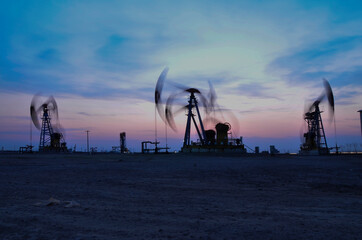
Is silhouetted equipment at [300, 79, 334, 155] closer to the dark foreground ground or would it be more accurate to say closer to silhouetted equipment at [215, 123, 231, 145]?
silhouetted equipment at [215, 123, 231, 145]

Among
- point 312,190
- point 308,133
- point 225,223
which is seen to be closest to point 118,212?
point 225,223

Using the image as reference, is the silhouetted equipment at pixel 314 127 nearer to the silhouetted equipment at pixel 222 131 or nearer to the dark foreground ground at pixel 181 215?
the silhouetted equipment at pixel 222 131

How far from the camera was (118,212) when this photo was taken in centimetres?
624

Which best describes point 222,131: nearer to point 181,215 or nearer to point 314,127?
point 314,127

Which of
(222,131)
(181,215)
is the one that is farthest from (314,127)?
(181,215)

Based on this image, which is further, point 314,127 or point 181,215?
point 314,127

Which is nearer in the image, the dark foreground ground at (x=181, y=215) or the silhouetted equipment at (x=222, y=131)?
the dark foreground ground at (x=181, y=215)

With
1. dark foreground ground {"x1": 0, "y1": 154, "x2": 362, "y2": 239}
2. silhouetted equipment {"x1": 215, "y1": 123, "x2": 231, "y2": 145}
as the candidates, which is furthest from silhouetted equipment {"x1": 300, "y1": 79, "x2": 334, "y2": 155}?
dark foreground ground {"x1": 0, "y1": 154, "x2": 362, "y2": 239}

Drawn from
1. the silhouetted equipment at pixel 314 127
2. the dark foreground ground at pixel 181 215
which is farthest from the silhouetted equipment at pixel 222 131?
the dark foreground ground at pixel 181 215

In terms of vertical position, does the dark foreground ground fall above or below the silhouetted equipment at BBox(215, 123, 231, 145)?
below

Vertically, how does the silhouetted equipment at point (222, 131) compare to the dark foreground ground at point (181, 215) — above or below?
above

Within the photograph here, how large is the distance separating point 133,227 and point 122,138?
102817 millimetres

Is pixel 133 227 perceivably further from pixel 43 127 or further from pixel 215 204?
pixel 43 127

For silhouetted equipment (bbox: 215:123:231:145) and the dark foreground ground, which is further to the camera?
silhouetted equipment (bbox: 215:123:231:145)
